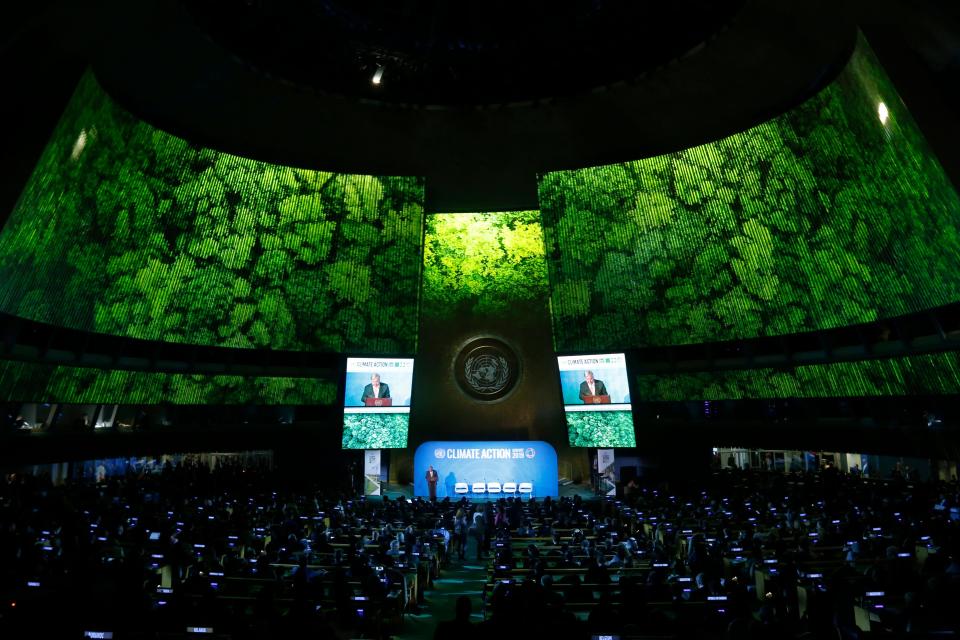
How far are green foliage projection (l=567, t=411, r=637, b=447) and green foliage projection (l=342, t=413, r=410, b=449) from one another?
5842 mm

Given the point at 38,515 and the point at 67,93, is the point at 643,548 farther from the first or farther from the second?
the point at 67,93

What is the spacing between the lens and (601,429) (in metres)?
22.7

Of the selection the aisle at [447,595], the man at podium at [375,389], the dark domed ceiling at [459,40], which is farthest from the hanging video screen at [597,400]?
the dark domed ceiling at [459,40]

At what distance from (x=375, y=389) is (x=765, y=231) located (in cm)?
1337

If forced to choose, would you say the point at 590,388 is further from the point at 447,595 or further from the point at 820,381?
the point at 447,595

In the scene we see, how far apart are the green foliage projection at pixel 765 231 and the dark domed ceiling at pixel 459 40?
12.5ft

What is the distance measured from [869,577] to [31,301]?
17568 millimetres

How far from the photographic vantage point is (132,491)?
1828 centimetres

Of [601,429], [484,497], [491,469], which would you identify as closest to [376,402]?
[491,469]

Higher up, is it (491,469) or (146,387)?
(146,387)

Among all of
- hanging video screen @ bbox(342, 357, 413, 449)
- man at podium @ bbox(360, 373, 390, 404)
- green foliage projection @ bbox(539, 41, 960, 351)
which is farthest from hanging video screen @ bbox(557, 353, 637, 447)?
man at podium @ bbox(360, 373, 390, 404)

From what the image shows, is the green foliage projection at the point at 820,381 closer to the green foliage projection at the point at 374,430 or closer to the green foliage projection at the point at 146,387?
the green foliage projection at the point at 374,430

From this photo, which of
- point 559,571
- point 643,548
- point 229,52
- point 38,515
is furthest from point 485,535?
point 229,52

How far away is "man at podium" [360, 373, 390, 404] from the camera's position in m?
23.0
